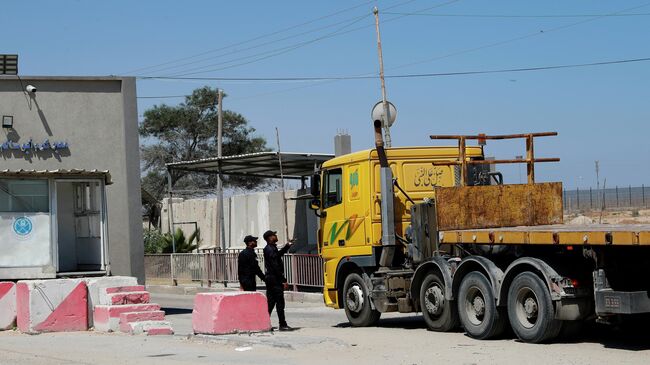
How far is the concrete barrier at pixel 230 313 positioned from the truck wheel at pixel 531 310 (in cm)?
404

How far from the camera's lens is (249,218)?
37031 mm

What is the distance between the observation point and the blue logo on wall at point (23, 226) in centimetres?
1920

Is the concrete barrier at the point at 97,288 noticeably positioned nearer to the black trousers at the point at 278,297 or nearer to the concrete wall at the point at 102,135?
the black trousers at the point at 278,297

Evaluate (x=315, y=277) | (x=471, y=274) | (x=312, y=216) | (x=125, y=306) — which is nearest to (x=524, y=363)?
(x=471, y=274)

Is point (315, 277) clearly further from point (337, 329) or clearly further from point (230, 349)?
point (230, 349)

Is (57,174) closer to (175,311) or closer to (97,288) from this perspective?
(97,288)

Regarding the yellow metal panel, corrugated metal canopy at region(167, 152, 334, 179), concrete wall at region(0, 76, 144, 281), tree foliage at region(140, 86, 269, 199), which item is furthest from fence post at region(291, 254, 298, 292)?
tree foliage at region(140, 86, 269, 199)

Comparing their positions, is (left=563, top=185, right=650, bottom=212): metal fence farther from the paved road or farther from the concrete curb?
the paved road

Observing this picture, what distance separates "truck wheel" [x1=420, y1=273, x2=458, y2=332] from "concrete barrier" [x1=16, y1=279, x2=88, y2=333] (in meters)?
6.42

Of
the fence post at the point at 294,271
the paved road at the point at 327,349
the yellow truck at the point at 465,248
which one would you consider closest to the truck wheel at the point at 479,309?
the yellow truck at the point at 465,248

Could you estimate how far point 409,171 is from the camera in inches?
643

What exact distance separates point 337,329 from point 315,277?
8.84 meters

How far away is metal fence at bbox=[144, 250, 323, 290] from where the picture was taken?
25703mm

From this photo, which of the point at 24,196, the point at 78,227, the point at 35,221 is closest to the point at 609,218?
the point at 78,227
